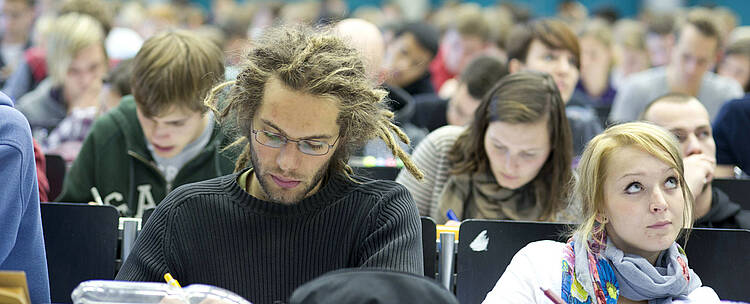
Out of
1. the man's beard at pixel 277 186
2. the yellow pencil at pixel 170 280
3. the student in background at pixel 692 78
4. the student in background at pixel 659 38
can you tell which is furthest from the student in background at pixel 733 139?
the student in background at pixel 659 38

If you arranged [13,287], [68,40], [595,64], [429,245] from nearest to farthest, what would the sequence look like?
[13,287] → [429,245] → [68,40] → [595,64]

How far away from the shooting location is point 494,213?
3.01 m

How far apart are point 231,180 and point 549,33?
2.53m

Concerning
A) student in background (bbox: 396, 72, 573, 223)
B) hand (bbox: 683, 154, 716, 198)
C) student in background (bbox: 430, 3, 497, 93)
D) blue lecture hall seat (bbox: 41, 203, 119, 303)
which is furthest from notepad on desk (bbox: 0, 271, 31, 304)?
student in background (bbox: 430, 3, 497, 93)

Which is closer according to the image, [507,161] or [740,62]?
[507,161]

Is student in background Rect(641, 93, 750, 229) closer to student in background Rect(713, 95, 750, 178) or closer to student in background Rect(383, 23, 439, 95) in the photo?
student in background Rect(713, 95, 750, 178)

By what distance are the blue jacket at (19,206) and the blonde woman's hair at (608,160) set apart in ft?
4.39

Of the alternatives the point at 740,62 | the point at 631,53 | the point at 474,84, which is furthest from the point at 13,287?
the point at 631,53

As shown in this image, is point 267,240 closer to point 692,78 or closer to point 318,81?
point 318,81

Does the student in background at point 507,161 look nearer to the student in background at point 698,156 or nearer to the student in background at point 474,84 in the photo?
the student in background at point 698,156

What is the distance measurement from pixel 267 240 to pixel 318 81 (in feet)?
1.27

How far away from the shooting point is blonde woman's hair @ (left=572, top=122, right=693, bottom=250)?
7.01 ft

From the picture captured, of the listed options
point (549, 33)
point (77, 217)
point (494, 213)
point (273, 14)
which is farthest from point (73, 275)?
point (273, 14)

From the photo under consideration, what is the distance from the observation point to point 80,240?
8.07 ft
